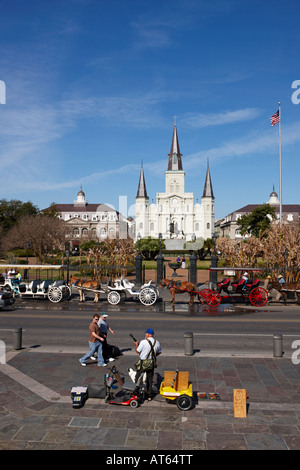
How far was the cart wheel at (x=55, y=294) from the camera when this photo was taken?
73.2 ft

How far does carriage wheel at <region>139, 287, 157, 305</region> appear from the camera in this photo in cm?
2142

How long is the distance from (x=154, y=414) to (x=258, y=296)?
47.1ft

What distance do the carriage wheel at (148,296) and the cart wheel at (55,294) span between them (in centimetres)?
472

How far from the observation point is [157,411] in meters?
8.16

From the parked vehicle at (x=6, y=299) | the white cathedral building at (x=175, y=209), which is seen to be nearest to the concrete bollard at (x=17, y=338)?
the parked vehicle at (x=6, y=299)

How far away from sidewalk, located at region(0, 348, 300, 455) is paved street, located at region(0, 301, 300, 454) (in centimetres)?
2

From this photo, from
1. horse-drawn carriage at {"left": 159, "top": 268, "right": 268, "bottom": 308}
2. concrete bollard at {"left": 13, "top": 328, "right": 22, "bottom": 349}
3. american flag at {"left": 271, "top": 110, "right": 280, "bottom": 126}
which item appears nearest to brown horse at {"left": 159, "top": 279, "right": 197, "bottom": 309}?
horse-drawn carriage at {"left": 159, "top": 268, "right": 268, "bottom": 308}

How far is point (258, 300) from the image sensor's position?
2138 cm

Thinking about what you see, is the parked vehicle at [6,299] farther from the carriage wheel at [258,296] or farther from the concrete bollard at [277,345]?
the concrete bollard at [277,345]

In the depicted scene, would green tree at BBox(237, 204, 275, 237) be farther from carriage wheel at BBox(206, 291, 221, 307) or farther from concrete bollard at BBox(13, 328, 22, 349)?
concrete bollard at BBox(13, 328, 22, 349)

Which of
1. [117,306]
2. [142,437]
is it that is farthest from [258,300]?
[142,437]

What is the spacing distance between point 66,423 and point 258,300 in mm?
15779
